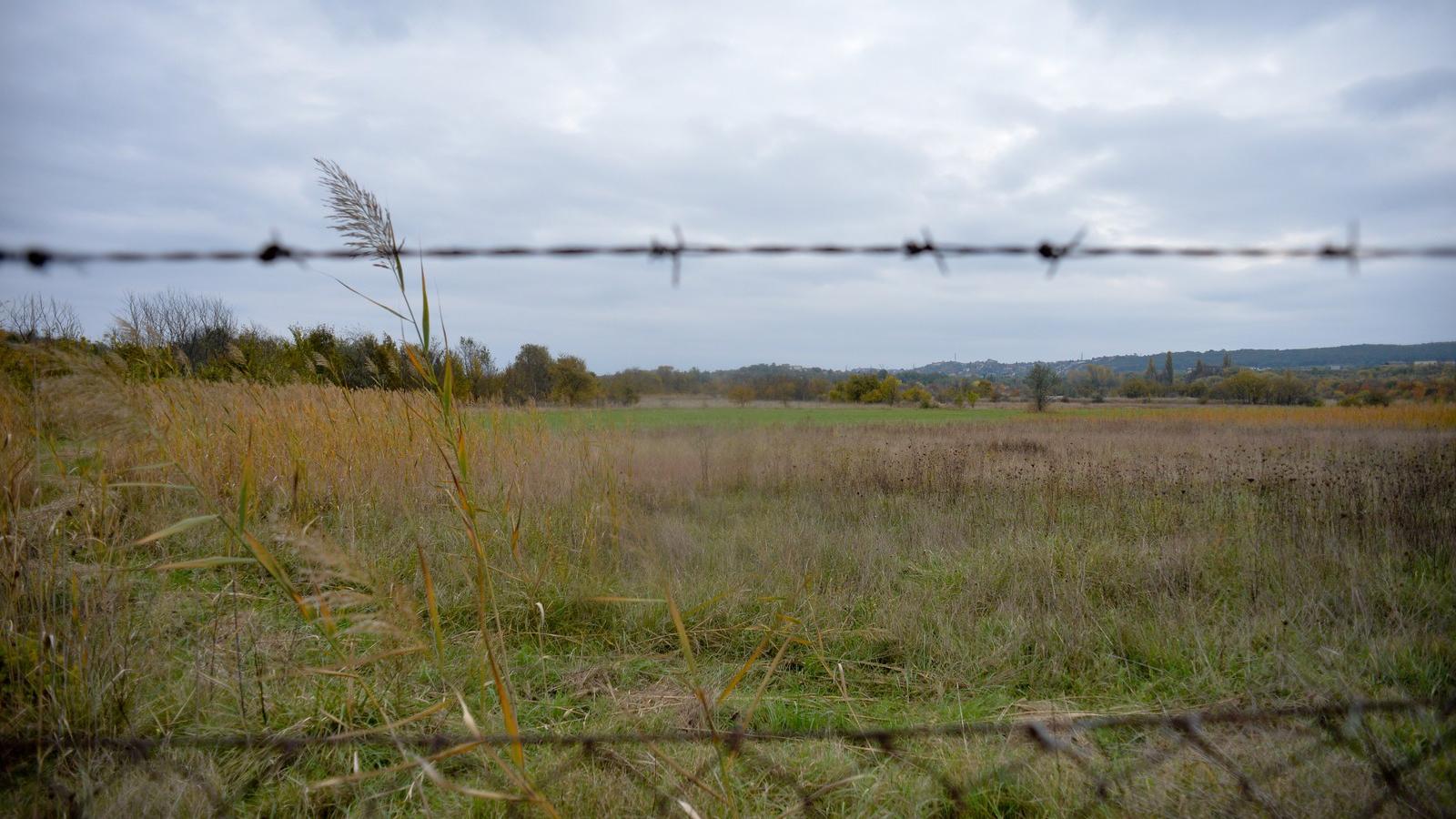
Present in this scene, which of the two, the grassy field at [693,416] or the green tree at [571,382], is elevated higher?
the green tree at [571,382]

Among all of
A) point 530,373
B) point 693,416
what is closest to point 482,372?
point 530,373

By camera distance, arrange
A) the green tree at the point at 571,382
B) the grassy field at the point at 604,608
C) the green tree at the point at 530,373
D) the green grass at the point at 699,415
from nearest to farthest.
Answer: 1. the grassy field at the point at 604,608
2. the green tree at the point at 530,373
3. the green tree at the point at 571,382
4. the green grass at the point at 699,415

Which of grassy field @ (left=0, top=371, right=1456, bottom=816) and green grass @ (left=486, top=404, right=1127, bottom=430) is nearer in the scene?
grassy field @ (left=0, top=371, right=1456, bottom=816)

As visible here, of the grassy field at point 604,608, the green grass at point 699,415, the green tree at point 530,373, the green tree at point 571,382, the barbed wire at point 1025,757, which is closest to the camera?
the barbed wire at point 1025,757

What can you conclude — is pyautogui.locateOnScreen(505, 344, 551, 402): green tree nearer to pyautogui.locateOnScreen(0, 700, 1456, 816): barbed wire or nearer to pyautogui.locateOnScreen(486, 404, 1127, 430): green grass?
pyautogui.locateOnScreen(486, 404, 1127, 430): green grass

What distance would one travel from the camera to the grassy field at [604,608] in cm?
182

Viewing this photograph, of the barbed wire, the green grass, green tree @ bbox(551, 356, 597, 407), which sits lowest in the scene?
the barbed wire

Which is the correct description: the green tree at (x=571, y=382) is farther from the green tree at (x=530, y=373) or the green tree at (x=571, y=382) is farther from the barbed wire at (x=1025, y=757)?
the barbed wire at (x=1025, y=757)

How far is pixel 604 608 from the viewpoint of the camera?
3.54 m

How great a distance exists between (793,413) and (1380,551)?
20.8 meters

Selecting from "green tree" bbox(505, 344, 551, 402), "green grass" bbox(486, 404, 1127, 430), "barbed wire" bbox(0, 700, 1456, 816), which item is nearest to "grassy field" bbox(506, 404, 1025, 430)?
"green grass" bbox(486, 404, 1127, 430)

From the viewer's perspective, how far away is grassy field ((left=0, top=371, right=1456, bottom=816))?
1815 mm

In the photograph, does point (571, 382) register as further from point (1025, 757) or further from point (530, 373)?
point (1025, 757)

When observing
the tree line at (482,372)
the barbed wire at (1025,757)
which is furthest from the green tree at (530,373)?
the barbed wire at (1025,757)
